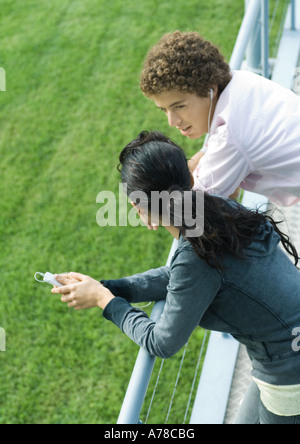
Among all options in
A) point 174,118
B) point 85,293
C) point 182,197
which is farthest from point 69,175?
point 182,197

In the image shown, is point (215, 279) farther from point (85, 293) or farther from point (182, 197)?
point (85, 293)

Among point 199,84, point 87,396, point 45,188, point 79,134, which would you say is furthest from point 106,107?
point 199,84

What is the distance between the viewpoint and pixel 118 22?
6.35 m

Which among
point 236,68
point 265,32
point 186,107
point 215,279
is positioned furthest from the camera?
point 265,32

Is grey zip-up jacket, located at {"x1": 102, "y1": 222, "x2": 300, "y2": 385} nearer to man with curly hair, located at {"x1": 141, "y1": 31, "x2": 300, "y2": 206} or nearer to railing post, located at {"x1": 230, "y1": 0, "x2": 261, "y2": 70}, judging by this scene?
man with curly hair, located at {"x1": 141, "y1": 31, "x2": 300, "y2": 206}

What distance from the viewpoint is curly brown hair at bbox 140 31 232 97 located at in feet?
7.44

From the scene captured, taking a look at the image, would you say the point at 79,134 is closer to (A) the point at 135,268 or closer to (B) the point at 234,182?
(A) the point at 135,268

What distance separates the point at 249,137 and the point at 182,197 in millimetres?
663

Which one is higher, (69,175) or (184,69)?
(184,69)

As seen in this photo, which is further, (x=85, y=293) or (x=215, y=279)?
(x=85, y=293)

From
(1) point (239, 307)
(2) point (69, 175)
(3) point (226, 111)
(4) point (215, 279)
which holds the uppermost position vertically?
(3) point (226, 111)

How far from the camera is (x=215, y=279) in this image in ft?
5.41

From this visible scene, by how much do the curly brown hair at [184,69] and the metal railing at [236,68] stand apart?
27 cm

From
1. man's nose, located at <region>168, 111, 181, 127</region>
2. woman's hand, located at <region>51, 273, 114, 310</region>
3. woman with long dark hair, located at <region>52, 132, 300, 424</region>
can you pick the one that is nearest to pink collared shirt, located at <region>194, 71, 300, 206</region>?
man's nose, located at <region>168, 111, 181, 127</region>
